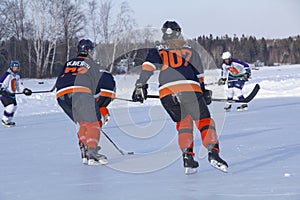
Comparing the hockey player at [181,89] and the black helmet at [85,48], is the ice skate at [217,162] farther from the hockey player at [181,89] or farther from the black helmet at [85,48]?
the black helmet at [85,48]

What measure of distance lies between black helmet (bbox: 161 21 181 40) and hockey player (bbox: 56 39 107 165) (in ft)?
2.70

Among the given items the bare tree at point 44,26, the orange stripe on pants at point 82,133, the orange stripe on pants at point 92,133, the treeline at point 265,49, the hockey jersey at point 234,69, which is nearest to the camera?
the orange stripe on pants at point 92,133

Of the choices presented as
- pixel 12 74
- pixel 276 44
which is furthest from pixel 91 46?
pixel 276 44

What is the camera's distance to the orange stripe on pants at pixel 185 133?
11.6ft

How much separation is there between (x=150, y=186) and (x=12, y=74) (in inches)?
230

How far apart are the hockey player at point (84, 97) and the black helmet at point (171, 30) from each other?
823mm

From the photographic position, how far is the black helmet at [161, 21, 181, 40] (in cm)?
368

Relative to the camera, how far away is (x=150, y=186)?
3123 millimetres

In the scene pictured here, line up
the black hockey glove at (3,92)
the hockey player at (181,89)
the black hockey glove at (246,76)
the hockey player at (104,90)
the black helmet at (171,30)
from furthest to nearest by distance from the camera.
Answer: the black hockey glove at (246,76), the black hockey glove at (3,92), the hockey player at (104,90), the black helmet at (171,30), the hockey player at (181,89)

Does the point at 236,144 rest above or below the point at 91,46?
below

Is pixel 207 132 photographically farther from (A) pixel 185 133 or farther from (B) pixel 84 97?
(B) pixel 84 97

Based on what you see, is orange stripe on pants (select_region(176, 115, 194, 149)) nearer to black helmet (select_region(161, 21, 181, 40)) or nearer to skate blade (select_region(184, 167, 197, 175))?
skate blade (select_region(184, 167, 197, 175))

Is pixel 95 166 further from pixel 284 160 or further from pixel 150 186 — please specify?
pixel 284 160

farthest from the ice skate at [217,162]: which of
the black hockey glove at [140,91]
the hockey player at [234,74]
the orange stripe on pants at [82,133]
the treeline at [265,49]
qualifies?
the treeline at [265,49]
